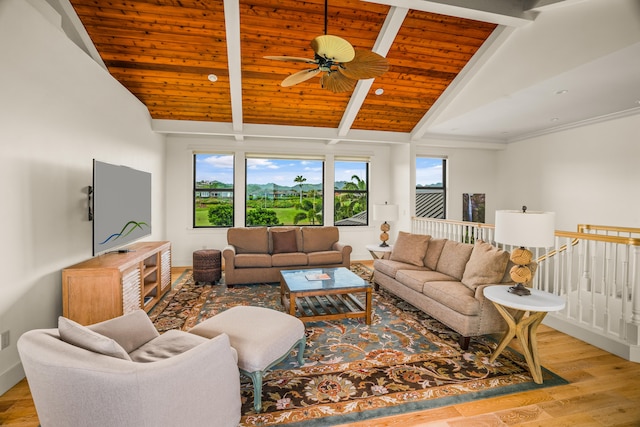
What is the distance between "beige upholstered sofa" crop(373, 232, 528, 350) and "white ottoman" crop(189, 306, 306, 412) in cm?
148

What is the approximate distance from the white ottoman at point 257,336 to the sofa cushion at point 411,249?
2.26 metres

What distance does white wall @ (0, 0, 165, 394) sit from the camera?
91.7 inches

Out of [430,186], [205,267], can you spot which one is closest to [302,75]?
[205,267]

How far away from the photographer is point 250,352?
2068 millimetres

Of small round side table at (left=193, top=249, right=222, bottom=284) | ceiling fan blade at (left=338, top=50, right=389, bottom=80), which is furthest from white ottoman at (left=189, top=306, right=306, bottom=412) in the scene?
small round side table at (left=193, top=249, right=222, bottom=284)

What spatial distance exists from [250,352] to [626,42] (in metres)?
4.30

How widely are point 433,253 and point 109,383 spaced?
371cm

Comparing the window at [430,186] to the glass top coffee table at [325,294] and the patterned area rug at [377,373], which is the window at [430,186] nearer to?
the glass top coffee table at [325,294]

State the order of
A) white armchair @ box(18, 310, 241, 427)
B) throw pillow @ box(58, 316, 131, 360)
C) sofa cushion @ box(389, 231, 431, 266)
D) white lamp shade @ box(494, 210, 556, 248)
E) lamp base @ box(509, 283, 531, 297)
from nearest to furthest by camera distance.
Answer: white armchair @ box(18, 310, 241, 427) → throw pillow @ box(58, 316, 131, 360) → white lamp shade @ box(494, 210, 556, 248) → lamp base @ box(509, 283, 531, 297) → sofa cushion @ box(389, 231, 431, 266)

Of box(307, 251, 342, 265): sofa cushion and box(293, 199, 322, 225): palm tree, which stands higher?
box(293, 199, 322, 225): palm tree

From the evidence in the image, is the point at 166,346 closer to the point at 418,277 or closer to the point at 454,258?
the point at 418,277

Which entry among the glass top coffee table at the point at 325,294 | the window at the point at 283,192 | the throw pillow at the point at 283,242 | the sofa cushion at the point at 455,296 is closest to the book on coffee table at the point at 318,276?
the glass top coffee table at the point at 325,294

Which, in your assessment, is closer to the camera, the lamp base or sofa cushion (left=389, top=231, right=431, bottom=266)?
the lamp base

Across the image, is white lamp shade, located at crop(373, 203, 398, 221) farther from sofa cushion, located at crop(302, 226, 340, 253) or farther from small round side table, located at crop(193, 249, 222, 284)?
small round side table, located at crop(193, 249, 222, 284)
